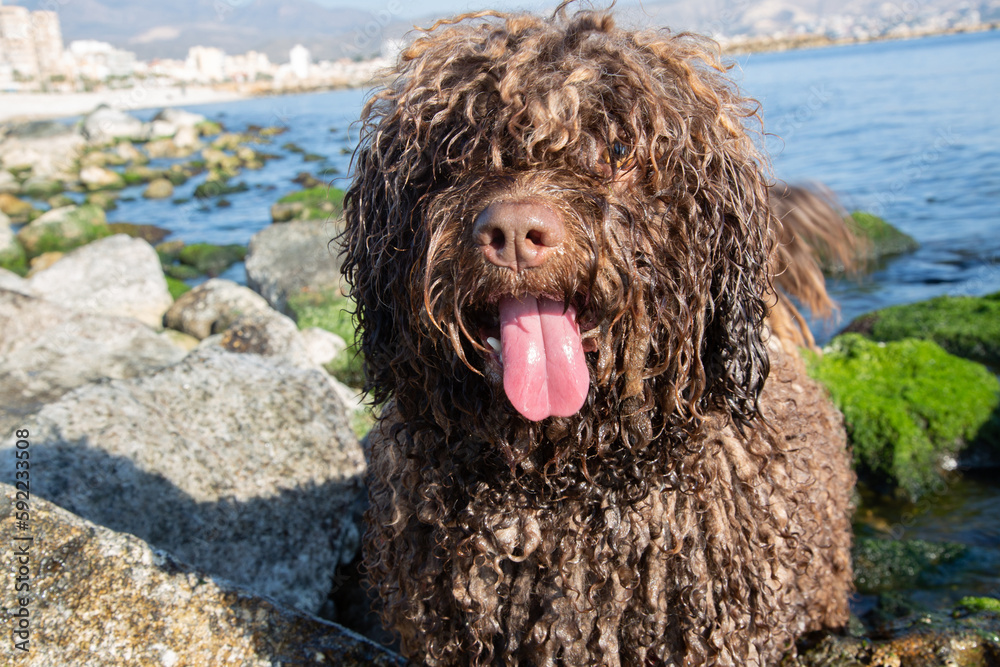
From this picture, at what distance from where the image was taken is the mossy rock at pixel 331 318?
8.36 meters

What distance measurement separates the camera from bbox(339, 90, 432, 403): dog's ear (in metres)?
2.54

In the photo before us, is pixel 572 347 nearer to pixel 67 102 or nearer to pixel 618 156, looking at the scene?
pixel 618 156

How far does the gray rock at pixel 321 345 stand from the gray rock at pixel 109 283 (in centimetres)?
410

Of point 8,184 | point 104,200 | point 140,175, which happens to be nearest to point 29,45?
point 140,175

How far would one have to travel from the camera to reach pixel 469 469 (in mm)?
2641

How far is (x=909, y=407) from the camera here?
251 inches

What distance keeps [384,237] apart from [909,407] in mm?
5496

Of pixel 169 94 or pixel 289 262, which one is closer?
pixel 289 262

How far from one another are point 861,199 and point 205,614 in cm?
1817

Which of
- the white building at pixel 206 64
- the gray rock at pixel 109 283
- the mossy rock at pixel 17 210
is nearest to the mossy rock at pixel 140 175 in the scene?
the mossy rock at pixel 17 210

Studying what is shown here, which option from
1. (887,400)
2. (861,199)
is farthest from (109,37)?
(887,400)

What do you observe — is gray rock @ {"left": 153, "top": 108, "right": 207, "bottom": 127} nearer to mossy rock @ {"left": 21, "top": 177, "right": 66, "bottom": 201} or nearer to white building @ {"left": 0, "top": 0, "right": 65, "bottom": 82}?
white building @ {"left": 0, "top": 0, "right": 65, "bottom": 82}

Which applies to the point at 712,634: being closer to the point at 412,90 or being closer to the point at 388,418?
the point at 388,418

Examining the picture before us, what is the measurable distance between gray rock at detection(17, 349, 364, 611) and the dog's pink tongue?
9.03ft
